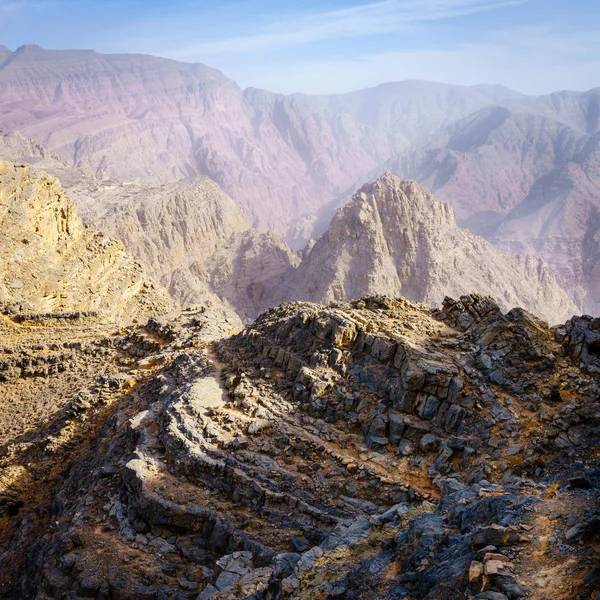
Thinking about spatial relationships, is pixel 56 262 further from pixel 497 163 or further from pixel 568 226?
pixel 497 163

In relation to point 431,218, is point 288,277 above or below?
below

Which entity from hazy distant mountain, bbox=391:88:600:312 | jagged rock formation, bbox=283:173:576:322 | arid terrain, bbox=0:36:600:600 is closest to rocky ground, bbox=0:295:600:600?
arid terrain, bbox=0:36:600:600

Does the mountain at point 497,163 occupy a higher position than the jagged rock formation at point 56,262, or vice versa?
the mountain at point 497,163

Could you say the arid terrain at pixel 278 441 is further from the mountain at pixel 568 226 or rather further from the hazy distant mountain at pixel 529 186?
the hazy distant mountain at pixel 529 186

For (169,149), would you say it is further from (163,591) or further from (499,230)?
(163,591)

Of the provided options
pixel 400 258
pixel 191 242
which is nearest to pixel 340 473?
pixel 400 258

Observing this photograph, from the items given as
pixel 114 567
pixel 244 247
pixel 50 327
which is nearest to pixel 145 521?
pixel 114 567

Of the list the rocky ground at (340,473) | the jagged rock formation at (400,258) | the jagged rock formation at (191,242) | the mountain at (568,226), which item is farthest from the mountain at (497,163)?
the rocky ground at (340,473)
